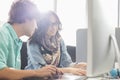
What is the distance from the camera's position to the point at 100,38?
3.52ft

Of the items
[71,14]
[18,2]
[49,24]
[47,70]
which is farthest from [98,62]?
[71,14]

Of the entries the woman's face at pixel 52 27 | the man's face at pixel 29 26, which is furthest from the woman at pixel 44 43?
the man's face at pixel 29 26

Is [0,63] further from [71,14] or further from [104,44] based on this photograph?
[71,14]

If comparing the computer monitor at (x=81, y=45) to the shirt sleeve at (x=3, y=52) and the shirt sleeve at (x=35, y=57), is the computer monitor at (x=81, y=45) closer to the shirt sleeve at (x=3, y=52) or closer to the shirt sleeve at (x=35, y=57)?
the shirt sleeve at (x=35, y=57)

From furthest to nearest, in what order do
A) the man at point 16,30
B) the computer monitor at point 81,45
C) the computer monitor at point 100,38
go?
the computer monitor at point 81,45 < the man at point 16,30 < the computer monitor at point 100,38

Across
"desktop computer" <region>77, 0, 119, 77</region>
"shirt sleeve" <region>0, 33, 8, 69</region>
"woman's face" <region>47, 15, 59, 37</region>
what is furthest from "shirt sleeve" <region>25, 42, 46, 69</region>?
"desktop computer" <region>77, 0, 119, 77</region>

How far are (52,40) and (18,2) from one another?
53 cm

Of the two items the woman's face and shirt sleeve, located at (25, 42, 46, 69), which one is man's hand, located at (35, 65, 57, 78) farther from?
the woman's face

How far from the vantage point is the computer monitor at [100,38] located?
103cm

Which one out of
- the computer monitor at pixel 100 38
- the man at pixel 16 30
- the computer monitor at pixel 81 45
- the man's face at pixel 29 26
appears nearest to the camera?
the computer monitor at pixel 100 38

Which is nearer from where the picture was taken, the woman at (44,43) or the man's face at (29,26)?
the man's face at (29,26)

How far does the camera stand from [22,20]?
1.34 metres

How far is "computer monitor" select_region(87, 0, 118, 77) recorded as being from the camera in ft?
3.37

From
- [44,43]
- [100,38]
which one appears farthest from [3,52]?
[44,43]
